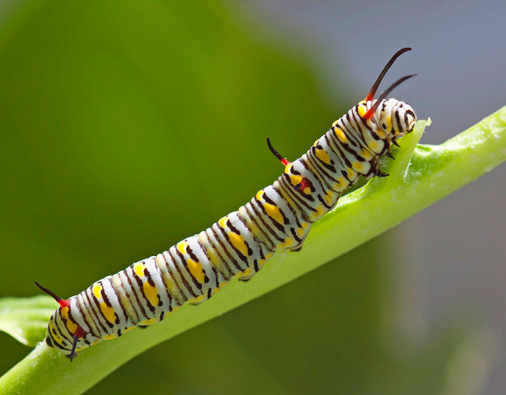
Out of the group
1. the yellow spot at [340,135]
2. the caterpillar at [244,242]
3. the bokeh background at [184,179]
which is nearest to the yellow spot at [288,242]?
the caterpillar at [244,242]

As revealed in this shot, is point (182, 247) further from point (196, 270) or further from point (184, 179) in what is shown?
point (184, 179)

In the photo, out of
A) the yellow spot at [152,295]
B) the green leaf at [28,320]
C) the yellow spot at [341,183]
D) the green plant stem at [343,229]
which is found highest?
the green leaf at [28,320]

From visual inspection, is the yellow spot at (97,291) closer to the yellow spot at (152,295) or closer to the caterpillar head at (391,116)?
the yellow spot at (152,295)

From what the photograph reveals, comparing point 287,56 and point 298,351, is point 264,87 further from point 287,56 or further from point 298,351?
point 298,351

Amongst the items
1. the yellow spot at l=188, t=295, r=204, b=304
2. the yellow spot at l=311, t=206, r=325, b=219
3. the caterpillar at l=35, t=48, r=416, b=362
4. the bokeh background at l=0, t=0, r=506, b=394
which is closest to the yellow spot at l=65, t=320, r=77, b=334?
the caterpillar at l=35, t=48, r=416, b=362

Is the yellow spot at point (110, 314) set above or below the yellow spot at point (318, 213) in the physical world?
above

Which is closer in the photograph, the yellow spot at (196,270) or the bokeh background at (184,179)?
the yellow spot at (196,270)

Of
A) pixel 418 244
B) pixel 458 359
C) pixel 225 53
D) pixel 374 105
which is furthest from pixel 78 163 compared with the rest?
pixel 418 244

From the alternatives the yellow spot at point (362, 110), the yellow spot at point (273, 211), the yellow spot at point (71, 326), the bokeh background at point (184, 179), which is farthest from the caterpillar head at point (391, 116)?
the bokeh background at point (184, 179)

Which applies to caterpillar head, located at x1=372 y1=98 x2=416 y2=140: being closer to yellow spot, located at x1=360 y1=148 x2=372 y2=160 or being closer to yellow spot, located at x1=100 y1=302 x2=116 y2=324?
yellow spot, located at x1=360 y1=148 x2=372 y2=160
